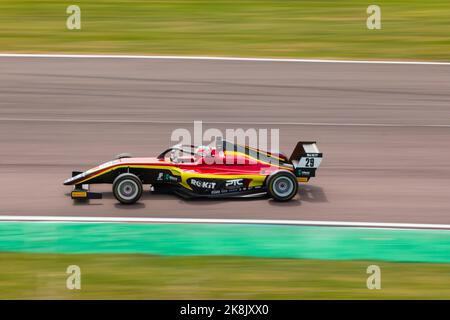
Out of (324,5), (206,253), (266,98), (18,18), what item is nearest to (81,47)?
(18,18)

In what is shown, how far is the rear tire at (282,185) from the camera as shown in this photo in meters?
11.1

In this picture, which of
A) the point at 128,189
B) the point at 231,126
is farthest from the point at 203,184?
the point at 231,126

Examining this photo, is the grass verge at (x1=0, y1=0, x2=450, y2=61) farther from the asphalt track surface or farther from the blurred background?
the asphalt track surface

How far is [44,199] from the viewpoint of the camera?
447 inches

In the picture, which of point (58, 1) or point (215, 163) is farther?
point (58, 1)

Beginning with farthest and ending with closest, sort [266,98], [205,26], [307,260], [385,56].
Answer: [205,26]
[385,56]
[266,98]
[307,260]

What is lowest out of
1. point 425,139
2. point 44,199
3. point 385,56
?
point 44,199

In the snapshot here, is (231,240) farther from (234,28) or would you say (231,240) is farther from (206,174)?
(234,28)

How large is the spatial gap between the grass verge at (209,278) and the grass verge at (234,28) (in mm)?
10070

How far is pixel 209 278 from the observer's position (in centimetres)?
888

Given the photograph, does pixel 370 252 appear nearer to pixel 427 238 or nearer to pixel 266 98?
pixel 427 238

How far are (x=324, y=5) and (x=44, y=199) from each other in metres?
12.8

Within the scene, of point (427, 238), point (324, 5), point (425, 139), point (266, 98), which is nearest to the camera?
point (427, 238)

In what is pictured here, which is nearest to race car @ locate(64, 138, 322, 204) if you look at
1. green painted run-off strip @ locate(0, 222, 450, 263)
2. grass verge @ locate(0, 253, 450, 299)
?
green painted run-off strip @ locate(0, 222, 450, 263)
